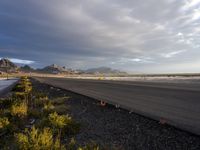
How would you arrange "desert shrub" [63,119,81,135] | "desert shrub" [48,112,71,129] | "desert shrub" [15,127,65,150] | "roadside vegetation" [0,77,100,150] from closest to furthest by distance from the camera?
"desert shrub" [15,127,65,150] → "roadside vegetation" [0,77,100,150] → "desert shrub" [63,119,81,135] → "desert shrub" [48,112,71,129]

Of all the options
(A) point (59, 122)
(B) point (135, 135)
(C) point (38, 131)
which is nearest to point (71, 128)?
(A) point (59, 122)

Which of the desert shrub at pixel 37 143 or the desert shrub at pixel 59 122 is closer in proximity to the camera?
the desert shrub at pixel 37 143

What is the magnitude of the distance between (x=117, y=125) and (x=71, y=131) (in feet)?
7.03

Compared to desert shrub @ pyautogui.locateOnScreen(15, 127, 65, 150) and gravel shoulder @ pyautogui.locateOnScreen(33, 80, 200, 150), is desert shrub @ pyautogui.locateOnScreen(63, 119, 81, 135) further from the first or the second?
desert shrub @ pyautogui.locateOnScreen(15, 127, 65, 150)

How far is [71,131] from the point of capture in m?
9.84

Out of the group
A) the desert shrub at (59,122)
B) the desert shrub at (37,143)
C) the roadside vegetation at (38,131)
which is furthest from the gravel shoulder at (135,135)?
the desert shrub at (37,143)

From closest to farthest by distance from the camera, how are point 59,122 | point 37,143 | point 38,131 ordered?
point 37,143
point 38,131
point 59,122

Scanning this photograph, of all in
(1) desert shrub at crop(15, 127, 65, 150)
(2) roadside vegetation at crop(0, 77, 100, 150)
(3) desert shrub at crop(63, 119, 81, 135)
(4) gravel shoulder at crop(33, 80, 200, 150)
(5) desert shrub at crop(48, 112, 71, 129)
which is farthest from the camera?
(5) desert shrub at crop(48, 112, 71, 129)

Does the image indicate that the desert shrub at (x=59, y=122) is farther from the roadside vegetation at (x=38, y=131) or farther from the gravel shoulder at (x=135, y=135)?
the gravel shoulder at (x=135, y=135)

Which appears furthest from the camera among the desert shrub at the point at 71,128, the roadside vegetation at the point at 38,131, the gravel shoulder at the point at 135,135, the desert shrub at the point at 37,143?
the desert shrub at the point at 71,128

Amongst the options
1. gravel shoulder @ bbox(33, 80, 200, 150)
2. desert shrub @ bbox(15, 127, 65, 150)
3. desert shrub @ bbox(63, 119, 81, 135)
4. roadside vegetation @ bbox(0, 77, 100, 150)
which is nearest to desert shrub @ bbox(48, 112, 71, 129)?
roadside vegetation @ bbox(0, 77, 100, 150)

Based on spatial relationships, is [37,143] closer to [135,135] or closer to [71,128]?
[71,128]

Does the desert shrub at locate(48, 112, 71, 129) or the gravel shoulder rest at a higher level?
the desert shrub at locate(48, 112, 71, 129)

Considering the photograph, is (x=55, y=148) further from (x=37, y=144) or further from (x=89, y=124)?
(x=89, y=124)
